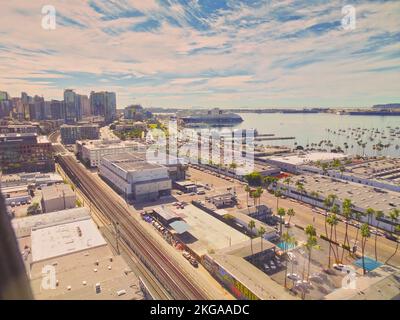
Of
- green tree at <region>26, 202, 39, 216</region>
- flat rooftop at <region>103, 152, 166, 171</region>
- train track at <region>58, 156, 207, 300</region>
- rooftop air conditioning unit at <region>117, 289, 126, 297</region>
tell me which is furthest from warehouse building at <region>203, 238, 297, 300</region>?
green tree at <region>26, 202, 39, 216</region>

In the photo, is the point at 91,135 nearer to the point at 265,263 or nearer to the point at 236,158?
the point at 236,158

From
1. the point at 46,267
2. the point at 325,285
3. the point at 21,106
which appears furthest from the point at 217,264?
the point at 21,106

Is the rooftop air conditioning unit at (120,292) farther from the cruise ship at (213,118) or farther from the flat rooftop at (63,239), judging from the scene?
the cruise ship at (213,118)

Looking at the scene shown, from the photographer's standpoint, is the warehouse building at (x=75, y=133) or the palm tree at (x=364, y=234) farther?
the warehouse building at (x=75, y=133)

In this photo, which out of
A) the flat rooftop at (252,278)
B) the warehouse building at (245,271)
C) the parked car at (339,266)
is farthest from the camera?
the parked car at (339,266)

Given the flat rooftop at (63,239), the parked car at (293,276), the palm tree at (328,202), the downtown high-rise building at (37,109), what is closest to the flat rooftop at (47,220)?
the flat rooftop at (63,239)
